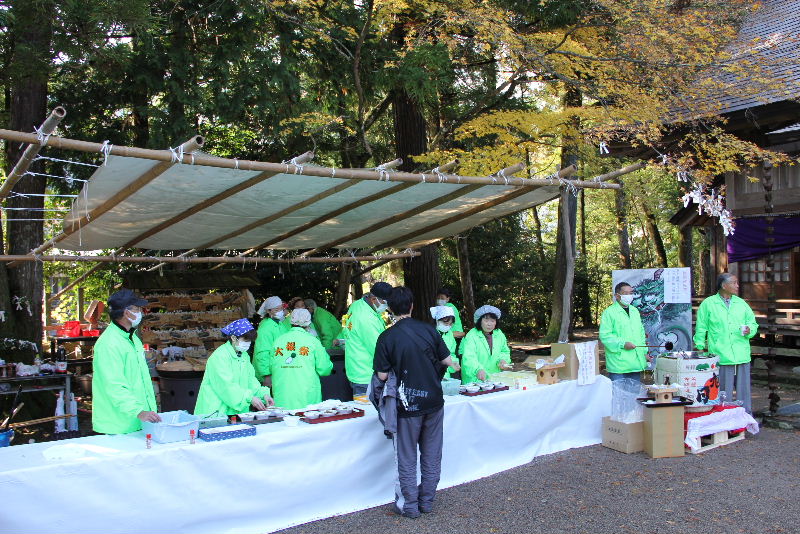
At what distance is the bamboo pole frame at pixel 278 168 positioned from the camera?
4184 millimetres

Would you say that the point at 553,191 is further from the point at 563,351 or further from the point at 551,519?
the point at 551,519

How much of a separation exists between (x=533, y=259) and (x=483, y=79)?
6449 millimetres

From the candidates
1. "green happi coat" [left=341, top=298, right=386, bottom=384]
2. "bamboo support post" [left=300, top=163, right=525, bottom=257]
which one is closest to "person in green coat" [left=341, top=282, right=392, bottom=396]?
"green happi coat" [left=341, top=298, right=386, bottom=384]

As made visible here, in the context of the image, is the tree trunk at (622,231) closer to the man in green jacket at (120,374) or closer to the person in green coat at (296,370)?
the person in green coat at (296,370)

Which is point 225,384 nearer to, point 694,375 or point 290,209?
point 290,209

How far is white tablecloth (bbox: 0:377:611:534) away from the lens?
145 inches

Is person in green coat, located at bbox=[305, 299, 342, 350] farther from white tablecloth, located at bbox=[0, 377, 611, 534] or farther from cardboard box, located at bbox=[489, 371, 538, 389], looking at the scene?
white tablecloth, located at bbox=[0, 377, 611, 534]

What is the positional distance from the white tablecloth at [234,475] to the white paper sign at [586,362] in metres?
1.00

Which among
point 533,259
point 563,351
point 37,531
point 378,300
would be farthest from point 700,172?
point 37,531

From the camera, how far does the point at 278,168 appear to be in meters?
5.13

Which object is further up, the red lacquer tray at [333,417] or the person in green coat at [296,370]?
the person in green coat at [296,370]

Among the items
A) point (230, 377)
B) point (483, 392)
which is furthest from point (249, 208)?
point (483, 392)

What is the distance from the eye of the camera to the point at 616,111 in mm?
10281

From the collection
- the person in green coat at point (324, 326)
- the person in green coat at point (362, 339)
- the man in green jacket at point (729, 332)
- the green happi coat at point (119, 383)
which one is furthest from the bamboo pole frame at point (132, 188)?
the man in green jacket at point (729, 332)
